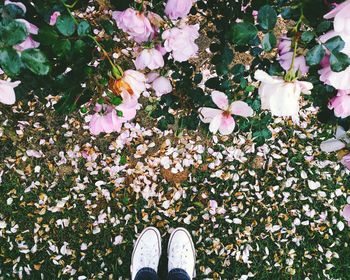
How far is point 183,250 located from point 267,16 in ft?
4.69

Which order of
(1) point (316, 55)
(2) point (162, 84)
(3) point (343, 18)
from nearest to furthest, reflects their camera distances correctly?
(3) point (343, 18) → (1) point (316, 55) → (2) point (162, 84)

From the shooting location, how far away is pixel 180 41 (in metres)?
0.85

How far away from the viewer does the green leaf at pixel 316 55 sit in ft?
2.25

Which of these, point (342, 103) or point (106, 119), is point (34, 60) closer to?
point (106, 119)

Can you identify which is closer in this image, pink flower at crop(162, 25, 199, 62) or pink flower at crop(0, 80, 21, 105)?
pink flower at crop(0, 80, 21, 105)

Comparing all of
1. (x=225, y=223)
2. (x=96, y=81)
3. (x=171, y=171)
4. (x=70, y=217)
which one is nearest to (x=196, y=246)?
(x=225, y=223)

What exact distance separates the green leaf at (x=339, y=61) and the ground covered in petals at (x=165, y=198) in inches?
54.9

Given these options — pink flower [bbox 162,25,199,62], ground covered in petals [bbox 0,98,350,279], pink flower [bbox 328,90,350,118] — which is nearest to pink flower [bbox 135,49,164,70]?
pink flower [bbox 162,25,199,62]

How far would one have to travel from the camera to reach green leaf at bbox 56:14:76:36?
728 mm

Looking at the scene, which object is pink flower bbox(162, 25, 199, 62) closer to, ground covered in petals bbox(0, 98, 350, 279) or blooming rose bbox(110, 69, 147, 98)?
blooming rose bbox(110, 69, 147, 98)

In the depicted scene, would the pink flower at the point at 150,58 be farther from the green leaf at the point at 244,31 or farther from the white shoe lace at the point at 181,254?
the white shoe lace at the point at 181,254

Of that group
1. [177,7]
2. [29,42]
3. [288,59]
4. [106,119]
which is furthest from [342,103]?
[29,42]

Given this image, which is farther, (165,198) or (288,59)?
(165,198)

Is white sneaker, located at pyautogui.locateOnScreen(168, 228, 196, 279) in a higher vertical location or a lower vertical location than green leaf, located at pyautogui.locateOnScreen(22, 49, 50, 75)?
lower
